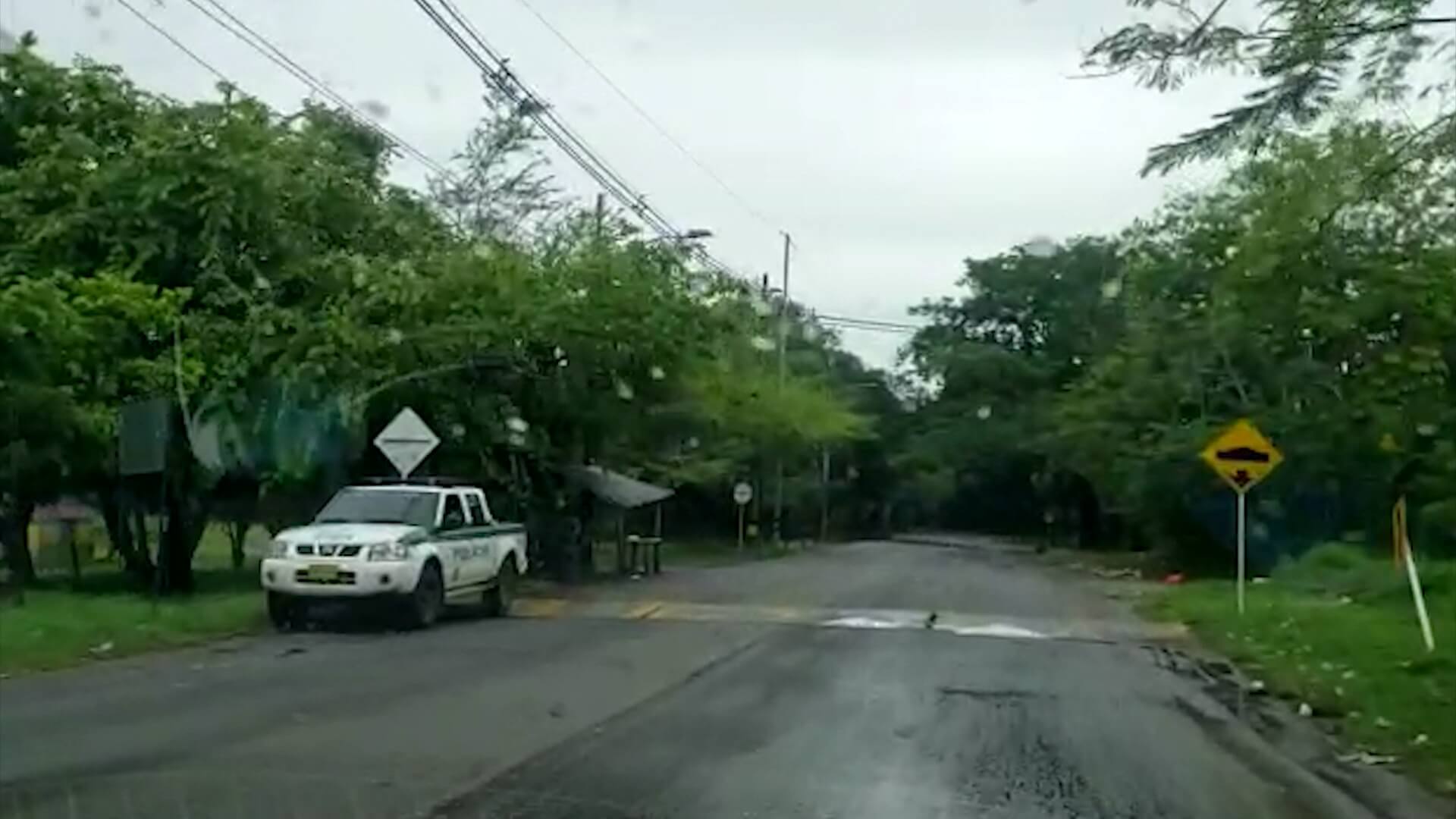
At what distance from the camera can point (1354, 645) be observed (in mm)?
22219

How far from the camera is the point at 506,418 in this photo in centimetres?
3791

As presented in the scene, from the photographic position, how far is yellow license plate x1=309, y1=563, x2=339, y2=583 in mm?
24625

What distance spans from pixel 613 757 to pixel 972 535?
92382 mm

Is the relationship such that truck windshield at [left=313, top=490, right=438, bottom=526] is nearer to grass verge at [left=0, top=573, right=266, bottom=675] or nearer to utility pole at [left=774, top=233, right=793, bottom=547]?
grass verge at [left=0, top=573, right=266, bottom=675]

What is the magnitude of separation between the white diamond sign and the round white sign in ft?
129

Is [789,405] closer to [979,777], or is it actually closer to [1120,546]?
[1120,546]

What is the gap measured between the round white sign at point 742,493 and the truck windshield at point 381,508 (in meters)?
42.9

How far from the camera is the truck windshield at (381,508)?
1033 inches

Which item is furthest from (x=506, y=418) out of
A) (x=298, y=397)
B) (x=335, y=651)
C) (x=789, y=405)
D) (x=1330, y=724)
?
(x=789, y=405)

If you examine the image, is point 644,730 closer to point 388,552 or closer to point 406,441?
point 388,552

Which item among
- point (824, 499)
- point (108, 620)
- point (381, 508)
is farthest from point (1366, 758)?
point (824, 499)

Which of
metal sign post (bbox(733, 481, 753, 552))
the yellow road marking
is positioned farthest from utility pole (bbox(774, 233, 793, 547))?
the yellow road marking

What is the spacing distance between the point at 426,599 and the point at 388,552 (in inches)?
39.7

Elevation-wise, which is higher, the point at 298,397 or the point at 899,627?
the point at 298,397
